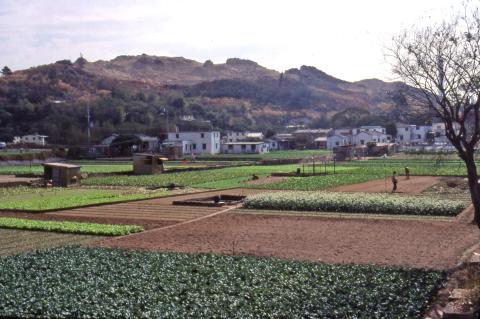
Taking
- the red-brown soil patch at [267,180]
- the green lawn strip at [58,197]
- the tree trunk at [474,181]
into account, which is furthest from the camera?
the red-brown soil patch at [267,180]

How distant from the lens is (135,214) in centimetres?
2850

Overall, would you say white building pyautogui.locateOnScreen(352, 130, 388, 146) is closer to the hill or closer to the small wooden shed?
the hill

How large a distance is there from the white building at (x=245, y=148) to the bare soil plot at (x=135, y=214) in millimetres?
61555

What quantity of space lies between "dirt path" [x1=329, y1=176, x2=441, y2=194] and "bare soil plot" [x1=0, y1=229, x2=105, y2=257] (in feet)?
63.1

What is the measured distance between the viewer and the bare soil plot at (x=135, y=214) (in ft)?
86.1

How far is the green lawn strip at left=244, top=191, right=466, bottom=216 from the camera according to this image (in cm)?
2727

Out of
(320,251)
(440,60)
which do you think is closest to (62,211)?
(320,251)

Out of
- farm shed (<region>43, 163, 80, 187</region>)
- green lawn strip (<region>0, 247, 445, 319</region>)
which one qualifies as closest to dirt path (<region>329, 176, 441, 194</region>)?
farm shed (<region>43, 163, 80, 187</region>)

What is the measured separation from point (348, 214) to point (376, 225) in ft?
11.8

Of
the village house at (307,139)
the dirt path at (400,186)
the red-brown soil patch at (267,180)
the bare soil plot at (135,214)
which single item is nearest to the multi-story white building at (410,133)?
the village house at (307,139)

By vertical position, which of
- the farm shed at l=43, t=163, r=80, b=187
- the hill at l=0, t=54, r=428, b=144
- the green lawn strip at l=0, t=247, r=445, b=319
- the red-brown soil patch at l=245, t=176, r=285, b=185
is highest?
the hill at l=0, t=54, r=428, b=144

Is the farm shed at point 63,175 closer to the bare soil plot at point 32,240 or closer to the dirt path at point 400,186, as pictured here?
the dirt path at point 400,186

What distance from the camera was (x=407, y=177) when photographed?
4494 centimetres

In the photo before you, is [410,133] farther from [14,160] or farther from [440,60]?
[440,60]
